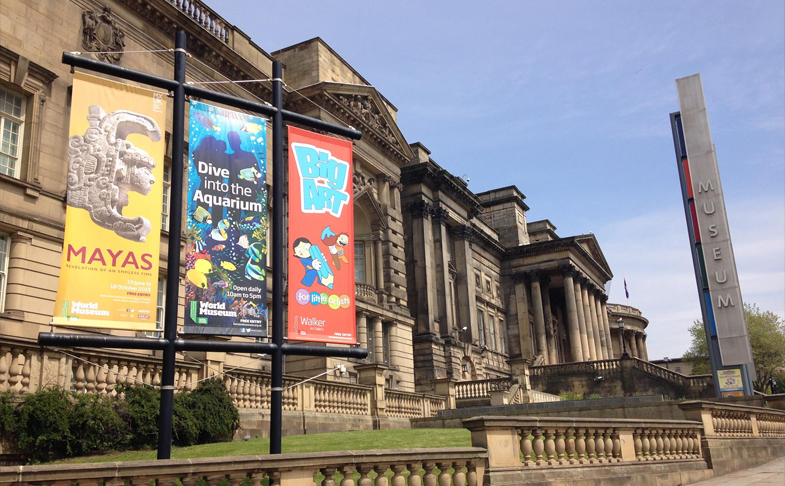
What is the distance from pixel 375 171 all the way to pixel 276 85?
27.9 m

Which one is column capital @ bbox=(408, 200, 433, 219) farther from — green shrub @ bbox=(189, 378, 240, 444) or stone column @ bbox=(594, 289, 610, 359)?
stone column @ bbox=(594, 289, 610, 359)

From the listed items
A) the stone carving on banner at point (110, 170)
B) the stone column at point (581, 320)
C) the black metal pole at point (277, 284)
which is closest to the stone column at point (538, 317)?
the stone column at point (581, 320)

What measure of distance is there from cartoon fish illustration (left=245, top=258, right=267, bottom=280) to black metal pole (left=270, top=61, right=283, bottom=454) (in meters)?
0.24

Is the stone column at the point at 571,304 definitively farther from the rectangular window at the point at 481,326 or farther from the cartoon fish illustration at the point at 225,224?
the cartoon fish illustration at the point at 225,224

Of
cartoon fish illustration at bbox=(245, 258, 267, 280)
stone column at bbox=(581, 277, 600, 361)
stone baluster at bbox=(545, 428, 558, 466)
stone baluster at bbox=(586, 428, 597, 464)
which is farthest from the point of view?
stone column at bbox=(581, 277, 600, 361)

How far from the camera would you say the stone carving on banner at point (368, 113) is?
38.3 metres

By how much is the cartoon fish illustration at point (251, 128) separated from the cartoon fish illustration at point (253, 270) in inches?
93.0

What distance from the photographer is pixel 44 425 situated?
547 inches

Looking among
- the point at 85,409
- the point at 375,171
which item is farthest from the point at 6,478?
the point at 375,171

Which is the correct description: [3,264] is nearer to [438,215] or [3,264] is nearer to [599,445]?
[599,445]

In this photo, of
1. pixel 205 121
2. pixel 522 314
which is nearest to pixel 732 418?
pixel 205 121

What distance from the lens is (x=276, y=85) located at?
44.1ft

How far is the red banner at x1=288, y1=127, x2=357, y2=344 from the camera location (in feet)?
41.6

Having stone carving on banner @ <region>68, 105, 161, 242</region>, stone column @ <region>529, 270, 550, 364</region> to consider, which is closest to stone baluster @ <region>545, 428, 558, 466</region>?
stone carving on banner @ <region>68, 105, 161, 242</region>
